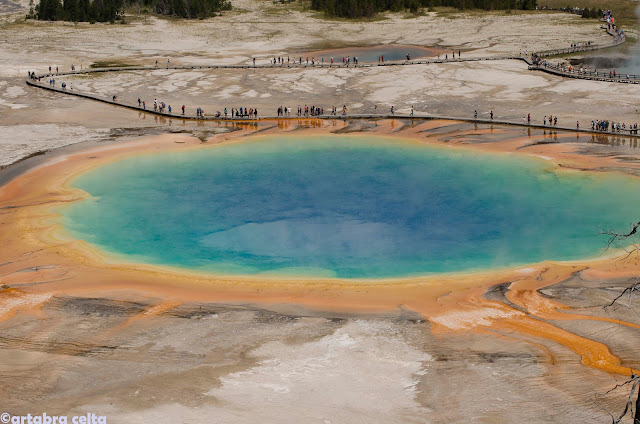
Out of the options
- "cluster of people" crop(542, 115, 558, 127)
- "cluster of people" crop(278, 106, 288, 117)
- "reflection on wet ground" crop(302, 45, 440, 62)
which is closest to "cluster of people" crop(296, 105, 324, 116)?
"cluster of people" crop(278, 106, 288, 117)

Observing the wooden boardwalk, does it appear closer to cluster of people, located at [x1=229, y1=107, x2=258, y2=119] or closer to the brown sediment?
cluster of people, located at [x1=229, y1=107, x2=258, y2=119]

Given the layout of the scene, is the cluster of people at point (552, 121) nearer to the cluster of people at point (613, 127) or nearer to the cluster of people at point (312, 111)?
the cluster of people at point (613, 127)

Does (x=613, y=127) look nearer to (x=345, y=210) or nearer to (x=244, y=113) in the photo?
(x=345, y=210)

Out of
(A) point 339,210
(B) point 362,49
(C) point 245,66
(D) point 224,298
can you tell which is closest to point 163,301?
(D) point 224,298

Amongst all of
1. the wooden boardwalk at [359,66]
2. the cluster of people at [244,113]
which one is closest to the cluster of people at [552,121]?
the wooden boardwalk at [359,66]

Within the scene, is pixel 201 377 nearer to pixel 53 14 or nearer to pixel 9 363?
pixel 9 363

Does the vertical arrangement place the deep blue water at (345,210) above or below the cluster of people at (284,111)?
below

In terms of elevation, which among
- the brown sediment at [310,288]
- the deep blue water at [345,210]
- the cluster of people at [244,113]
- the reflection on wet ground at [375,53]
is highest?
the reflection on wet ground at [375,53]

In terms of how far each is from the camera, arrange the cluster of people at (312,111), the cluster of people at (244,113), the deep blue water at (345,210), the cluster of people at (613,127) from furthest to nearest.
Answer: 1. the cluster of people at (312,111)
2. the cluster of people at (244,113)
3. the cluster of people at (613,127)
4. the deep blue water at (345,210)

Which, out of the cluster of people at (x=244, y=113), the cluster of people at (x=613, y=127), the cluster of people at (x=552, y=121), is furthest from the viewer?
the cluster of people at (x=244, y=113)
